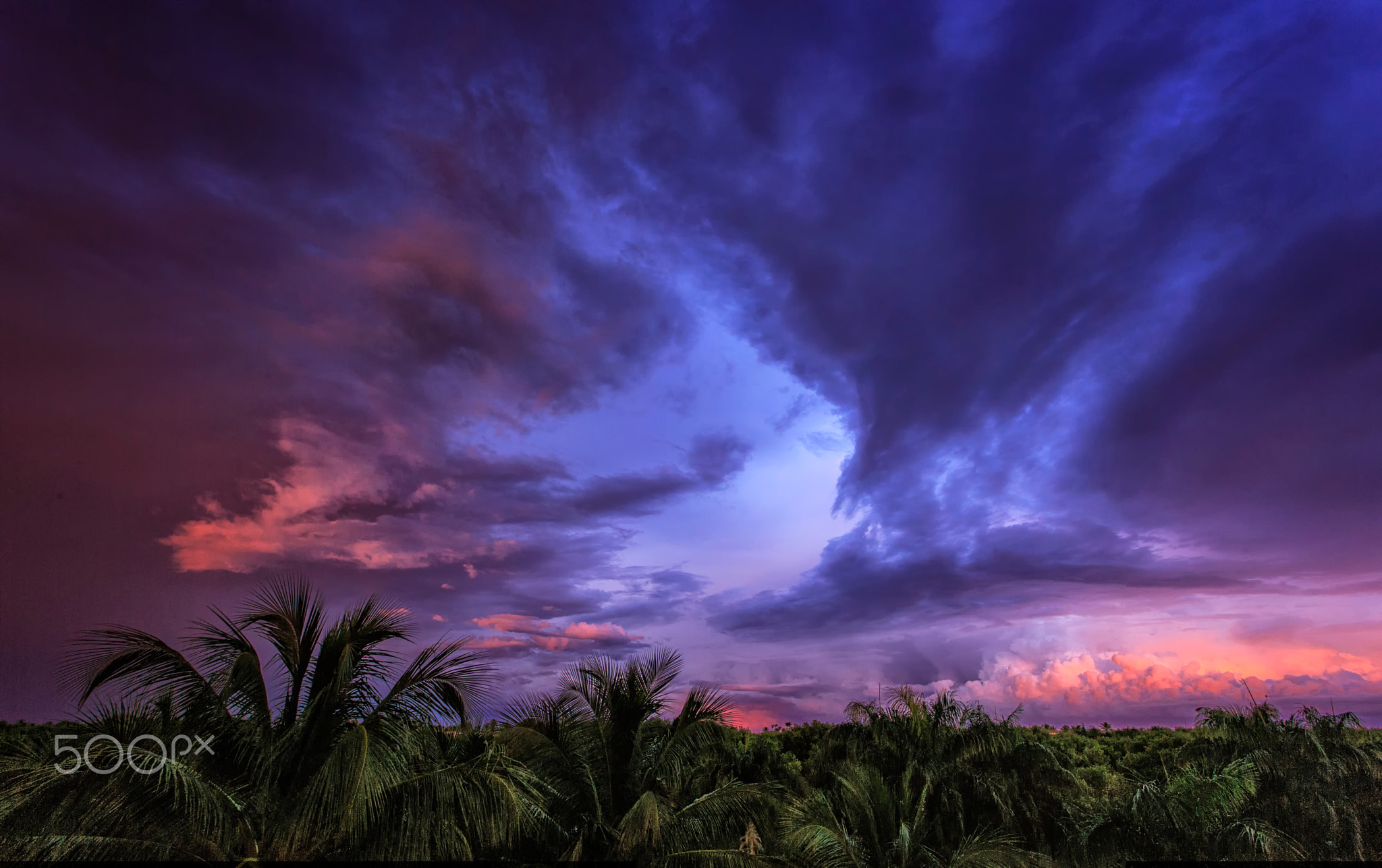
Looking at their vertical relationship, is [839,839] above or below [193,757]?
below

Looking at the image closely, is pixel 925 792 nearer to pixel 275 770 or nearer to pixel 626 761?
pixel 626 761

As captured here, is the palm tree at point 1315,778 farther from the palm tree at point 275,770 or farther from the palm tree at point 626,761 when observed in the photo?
the palm tree at point 275,770

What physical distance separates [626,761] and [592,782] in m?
1.12

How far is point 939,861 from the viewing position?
61.3 feet

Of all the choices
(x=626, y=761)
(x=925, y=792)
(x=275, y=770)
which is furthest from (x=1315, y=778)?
(x=275, y=770)

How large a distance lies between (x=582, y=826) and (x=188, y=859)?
818 cm

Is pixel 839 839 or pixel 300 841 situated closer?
pixel 300 841

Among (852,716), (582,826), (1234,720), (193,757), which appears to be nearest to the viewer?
(193,757)

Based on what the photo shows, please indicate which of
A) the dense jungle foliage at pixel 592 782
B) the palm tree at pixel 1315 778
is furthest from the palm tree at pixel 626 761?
the palm tree at pixel 1315 778

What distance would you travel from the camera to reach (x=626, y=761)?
17.7 m

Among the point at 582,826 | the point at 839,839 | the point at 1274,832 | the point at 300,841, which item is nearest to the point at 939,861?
the point at 839,839

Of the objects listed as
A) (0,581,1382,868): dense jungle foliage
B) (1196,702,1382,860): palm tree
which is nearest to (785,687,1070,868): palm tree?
(0,581,1382,868): dense jungle foliage

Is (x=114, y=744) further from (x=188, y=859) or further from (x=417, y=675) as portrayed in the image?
(x=417, y=675)

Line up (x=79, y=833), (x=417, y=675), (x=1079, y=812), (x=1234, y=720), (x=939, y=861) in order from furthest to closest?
1. (x=1234, y=720)
2. (x=1079, y=812)
3. (x=939, y=861)
4. (x=417, y=675)
5. (x=79, y=833)
